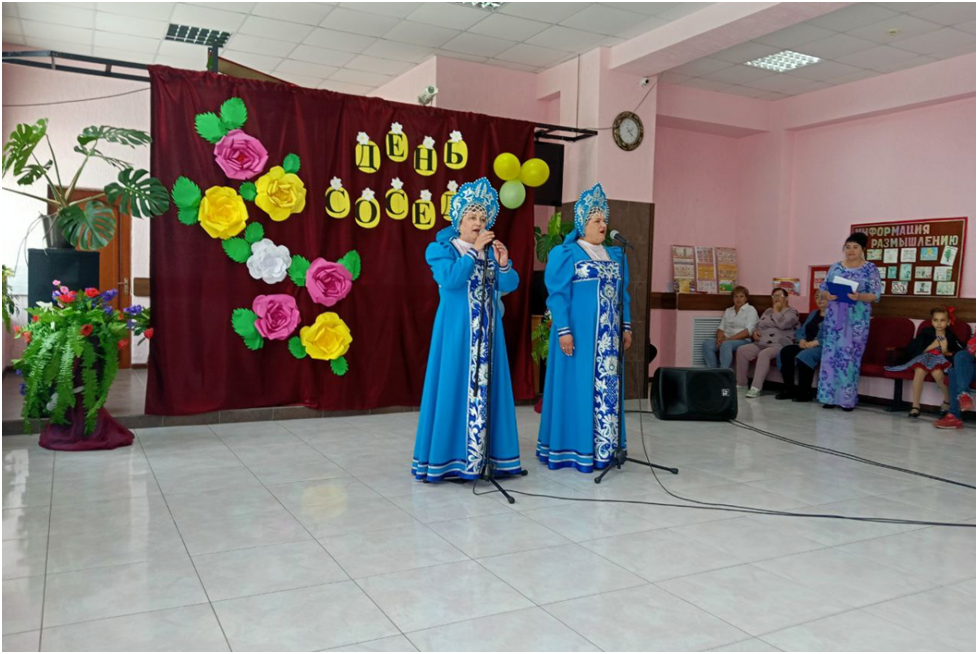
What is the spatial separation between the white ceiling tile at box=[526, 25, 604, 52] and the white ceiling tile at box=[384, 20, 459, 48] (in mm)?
688

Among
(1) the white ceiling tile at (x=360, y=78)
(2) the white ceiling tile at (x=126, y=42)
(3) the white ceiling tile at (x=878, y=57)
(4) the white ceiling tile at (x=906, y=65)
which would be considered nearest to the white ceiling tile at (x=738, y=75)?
(3) the white ceiling tile at (x=878, y=57)

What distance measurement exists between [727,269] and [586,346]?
495 cm

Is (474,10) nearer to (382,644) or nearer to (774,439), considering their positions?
(774,439)

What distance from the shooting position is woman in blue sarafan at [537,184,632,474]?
4.45 metres

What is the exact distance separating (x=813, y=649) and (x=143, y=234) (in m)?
7.62

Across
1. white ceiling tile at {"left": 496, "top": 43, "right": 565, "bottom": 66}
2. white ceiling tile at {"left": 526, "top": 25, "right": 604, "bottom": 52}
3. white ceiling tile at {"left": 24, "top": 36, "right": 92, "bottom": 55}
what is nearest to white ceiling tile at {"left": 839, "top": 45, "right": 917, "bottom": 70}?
white ceiling tile at {"left": 526, "top": 25, "right": 604, "bottom": 52}

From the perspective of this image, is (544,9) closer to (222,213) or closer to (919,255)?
(222,213)

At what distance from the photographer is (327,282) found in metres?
5.88

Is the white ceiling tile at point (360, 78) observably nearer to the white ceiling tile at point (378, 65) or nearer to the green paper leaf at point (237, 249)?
the white ceiling tile at point (378, 65)

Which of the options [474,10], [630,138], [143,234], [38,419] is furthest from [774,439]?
[143,234]

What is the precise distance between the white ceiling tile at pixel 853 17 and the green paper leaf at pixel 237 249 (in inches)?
177

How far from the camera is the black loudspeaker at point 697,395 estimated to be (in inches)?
244

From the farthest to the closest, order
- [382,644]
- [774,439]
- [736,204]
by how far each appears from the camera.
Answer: [736,204] → [774,439] → [382,644]

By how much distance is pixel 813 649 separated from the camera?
2.33 meters
